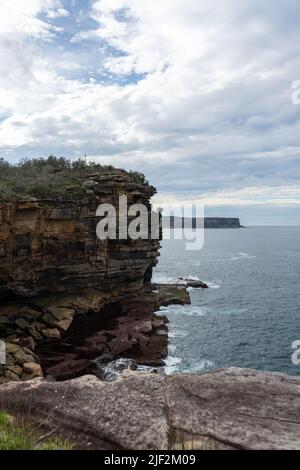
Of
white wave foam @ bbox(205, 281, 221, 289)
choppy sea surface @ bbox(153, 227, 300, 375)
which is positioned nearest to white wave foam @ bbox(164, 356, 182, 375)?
choppy sea surface @ bbox(153, 227, 300, 375)

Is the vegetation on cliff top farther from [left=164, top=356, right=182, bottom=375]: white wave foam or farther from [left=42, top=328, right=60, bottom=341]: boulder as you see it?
[left=164, top=356, right=182, bottom=375]: white wave foam

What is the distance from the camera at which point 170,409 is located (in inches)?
223

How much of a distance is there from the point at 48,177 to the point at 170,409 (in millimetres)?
37737

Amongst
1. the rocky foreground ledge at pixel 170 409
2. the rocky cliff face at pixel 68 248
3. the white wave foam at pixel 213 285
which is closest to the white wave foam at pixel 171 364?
the rocky cliff face at pixel 68 248

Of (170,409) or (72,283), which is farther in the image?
(72,283)

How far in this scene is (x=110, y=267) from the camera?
43625mm

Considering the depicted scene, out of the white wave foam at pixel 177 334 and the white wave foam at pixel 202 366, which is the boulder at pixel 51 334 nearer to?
the white wave foam at pixel 177 334

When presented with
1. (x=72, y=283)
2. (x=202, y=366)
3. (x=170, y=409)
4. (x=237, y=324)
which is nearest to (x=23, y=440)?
(x=170, y=409)

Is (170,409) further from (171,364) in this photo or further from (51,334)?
(51,334)

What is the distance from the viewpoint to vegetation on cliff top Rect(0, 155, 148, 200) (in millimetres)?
37188

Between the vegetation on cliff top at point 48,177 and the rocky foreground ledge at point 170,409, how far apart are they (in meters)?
30.7

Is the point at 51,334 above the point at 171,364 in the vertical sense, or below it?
above

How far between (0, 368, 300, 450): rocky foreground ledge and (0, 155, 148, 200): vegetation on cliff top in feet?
101
